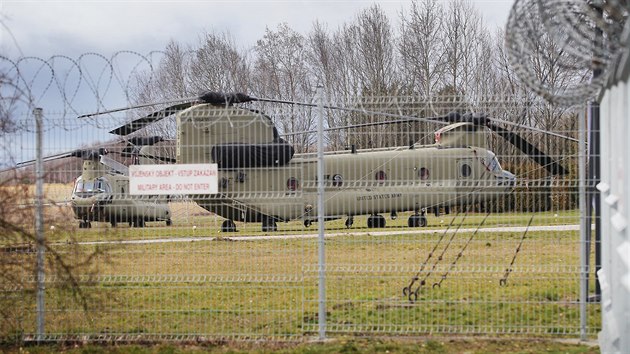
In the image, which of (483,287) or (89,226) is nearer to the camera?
(89,226)

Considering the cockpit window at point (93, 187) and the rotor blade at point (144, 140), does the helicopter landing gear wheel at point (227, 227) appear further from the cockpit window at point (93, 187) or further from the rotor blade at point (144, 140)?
the cockpit window at point (93, 187)

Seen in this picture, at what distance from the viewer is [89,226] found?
29.8 ft

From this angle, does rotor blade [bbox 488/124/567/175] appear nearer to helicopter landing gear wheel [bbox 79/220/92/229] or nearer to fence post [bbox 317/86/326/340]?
fence post [bbox 317/86/326/340]

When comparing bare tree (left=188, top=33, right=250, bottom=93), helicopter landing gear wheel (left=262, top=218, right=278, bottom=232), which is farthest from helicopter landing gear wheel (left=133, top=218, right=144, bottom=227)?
bare tree (left=188, top=33, right=250, bottom=93)

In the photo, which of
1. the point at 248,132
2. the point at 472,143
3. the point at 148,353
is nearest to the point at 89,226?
the point at 148,353

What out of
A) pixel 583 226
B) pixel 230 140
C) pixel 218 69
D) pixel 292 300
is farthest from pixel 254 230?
pixel 218 69

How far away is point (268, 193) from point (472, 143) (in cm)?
360

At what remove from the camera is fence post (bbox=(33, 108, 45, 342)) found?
8.70 m

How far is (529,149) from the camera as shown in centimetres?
953

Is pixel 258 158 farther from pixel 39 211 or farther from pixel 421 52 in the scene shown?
pixel 421 52

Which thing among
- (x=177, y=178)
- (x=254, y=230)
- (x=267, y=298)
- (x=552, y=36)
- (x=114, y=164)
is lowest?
(x=267, y=298)

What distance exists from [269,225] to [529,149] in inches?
143

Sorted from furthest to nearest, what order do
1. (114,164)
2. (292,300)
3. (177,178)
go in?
(114,164) → (292,300) → (177,178)

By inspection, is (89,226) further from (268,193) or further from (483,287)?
(483,287)
